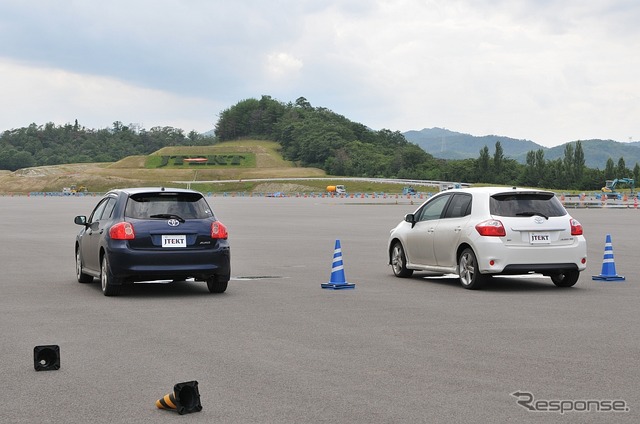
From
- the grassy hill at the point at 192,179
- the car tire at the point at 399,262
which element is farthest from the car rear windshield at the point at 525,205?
the grassy hill at the point at 192,179

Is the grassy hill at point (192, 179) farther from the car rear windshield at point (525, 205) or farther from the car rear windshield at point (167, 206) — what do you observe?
the car rear windshield at point (167, 206)

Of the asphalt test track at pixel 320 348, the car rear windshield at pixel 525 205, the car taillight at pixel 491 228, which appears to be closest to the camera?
the asphalt test track at pixel 320 348

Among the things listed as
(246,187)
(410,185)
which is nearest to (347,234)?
(410,185)

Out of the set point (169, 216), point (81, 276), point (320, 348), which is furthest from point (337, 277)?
point (320, 348)

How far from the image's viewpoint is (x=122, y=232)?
1383 centimetres

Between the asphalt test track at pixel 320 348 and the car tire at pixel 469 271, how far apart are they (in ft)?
→ 0.81

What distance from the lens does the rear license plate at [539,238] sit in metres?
14.7

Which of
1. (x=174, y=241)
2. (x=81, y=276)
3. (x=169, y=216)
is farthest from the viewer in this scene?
(x=81, y=276)

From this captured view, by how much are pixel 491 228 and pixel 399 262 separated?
2.81 m

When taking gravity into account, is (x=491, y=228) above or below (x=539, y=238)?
above

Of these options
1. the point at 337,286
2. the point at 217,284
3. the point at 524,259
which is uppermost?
the point at 524,259

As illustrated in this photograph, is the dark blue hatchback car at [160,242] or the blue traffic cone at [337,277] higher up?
the dark blue hatchback car at [160,242]

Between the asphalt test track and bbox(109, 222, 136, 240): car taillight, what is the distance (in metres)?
0.91

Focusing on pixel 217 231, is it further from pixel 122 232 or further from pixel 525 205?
pixel 525 205
